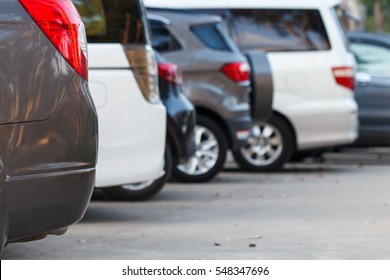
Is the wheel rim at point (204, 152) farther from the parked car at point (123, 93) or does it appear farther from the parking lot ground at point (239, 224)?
the parked car at point (123, 93)

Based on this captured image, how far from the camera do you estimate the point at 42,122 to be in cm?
595

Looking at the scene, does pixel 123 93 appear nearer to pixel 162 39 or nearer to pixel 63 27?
pixel 63 27

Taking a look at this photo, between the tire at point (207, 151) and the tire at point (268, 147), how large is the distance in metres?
1.40

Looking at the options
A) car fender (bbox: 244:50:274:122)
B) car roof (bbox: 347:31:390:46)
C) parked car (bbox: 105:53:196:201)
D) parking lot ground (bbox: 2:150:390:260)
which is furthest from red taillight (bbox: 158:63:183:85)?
car roof (bbox: 347:31:390:46)

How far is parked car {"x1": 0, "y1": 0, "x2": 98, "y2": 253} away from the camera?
581 cm

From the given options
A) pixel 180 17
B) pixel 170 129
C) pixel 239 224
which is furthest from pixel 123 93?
pixel 180 17

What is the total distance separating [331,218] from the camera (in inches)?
392

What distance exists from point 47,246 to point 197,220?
2.05 m

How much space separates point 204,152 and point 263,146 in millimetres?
1702

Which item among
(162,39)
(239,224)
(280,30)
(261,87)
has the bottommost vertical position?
(239,224)

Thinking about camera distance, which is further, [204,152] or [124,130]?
[204,152]

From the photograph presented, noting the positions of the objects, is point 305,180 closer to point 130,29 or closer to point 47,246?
point 130,29

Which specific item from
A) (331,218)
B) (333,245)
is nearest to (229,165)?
(331,218)

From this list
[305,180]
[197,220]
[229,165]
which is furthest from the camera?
[229,165]
